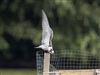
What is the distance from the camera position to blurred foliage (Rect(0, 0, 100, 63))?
13.4ft

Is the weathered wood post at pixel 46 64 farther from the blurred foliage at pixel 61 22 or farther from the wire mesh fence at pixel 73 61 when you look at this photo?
the blurred foliage at pixel 61 22

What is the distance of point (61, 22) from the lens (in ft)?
14.2

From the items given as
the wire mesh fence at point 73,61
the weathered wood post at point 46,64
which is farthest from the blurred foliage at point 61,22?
the weathered wood post at point 46,64

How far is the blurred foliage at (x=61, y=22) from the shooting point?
407cm

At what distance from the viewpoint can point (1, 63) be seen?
5430 millimetres

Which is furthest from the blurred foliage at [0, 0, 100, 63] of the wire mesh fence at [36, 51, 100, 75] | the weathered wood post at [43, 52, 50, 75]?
the weathered wood post at [43, 52, 50, 75]

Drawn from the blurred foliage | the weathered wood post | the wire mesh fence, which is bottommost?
the wire mesh fence

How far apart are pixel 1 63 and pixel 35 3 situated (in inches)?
54.0

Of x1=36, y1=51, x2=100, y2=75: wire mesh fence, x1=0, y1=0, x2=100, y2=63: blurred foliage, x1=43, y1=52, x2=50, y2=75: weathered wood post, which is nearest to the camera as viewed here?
x1=43, y1=52, x2=50, y2=75: weathered wood post

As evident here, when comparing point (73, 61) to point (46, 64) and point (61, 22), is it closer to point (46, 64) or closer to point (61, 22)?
point (61, 22)

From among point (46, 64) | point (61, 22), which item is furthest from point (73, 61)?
point (46, 64)

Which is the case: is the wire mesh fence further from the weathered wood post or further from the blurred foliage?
the weathered wood post

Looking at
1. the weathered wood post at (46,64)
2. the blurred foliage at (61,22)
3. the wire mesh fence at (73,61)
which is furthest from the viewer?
the blurred foliage at (61,22)

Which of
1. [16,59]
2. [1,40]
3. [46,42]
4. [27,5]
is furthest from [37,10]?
[46,42]
